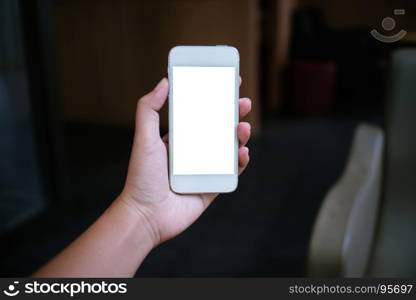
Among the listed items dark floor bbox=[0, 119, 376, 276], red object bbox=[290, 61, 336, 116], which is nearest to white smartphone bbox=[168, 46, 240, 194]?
dark floor bbox=[0, 119, 376, 276]

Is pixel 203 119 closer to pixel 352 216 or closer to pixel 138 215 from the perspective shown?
pixel 138 215

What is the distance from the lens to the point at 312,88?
308 cm

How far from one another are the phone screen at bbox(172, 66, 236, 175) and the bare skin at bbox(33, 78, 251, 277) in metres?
0.01

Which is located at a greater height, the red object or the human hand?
the human hand

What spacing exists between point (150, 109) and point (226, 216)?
129cm

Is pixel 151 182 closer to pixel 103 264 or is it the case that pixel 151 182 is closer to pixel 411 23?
pixel 103 264

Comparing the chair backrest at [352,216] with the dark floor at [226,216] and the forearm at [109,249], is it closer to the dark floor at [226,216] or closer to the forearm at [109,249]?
the forearm at [109,249]

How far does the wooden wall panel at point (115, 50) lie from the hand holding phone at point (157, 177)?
1.72 metres

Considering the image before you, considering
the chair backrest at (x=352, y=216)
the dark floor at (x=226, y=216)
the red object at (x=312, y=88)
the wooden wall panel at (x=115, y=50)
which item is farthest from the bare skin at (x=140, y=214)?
the red object at (x=312, y=88)

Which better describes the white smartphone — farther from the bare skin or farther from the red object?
the red object

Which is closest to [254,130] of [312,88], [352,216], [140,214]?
[312,88]

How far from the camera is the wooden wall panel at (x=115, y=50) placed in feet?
7.59

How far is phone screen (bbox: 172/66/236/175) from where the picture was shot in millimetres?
404

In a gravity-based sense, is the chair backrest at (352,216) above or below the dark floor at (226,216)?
above
